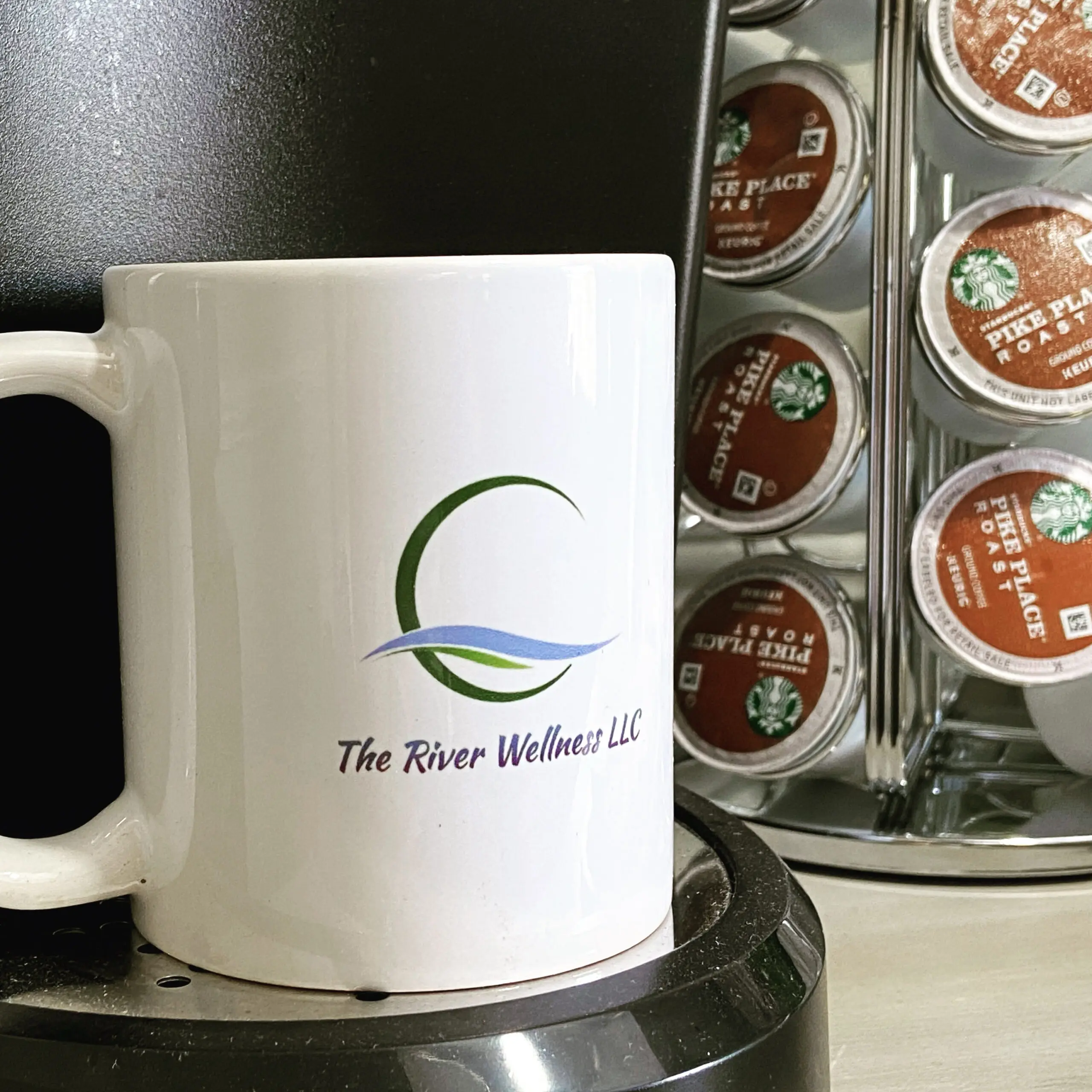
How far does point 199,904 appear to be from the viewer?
12.1 inches

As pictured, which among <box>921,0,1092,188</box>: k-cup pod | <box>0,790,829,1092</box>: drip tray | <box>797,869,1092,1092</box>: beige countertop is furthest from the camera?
<box>921,0,1092,188</box>: k-cup pod

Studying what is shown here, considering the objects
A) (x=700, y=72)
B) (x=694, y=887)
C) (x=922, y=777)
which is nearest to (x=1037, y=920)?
(x=922, y=777)

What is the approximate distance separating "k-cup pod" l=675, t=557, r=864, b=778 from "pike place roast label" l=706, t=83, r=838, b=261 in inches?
5.8

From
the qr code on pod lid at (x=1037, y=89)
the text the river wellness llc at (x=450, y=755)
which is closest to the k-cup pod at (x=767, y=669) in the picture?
the qr code on pod lid at (x=1037, y=89)

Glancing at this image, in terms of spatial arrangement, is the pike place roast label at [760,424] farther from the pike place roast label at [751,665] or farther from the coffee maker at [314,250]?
the coffee maker at [314,250]

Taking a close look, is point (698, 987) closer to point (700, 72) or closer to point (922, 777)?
point (700, 72)

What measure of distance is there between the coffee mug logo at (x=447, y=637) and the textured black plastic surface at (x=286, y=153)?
0.13 meters

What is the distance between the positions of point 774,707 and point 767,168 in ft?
0.78

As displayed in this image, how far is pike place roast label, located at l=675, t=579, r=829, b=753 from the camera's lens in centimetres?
61

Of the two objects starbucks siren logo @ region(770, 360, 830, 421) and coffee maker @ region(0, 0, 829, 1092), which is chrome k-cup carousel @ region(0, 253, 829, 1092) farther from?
starbucks siren logo @ region(770, 360, 830, 421)

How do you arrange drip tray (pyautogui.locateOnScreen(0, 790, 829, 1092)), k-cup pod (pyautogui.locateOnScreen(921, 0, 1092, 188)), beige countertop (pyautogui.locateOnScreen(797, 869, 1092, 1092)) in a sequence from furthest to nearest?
k-cup pod (pyautogui.locateOnScreen(921, 0, 1092, 188)) → beige countertop (pyautogui.locateOnScreen(797, 869, 1092, 1092)) → drip tray (pyautogui.locateOnScreen(0, 790, 829, 1092))

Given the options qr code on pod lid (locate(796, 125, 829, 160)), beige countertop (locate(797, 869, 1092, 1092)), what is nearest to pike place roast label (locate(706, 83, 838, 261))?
qr code on pod lid (locate(796, 125, 829, 160))

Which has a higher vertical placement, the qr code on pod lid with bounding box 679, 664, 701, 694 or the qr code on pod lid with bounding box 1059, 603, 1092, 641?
the qr code on pod lid with bounding box 1059, 603, 1092, 641

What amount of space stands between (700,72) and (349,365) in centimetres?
19
